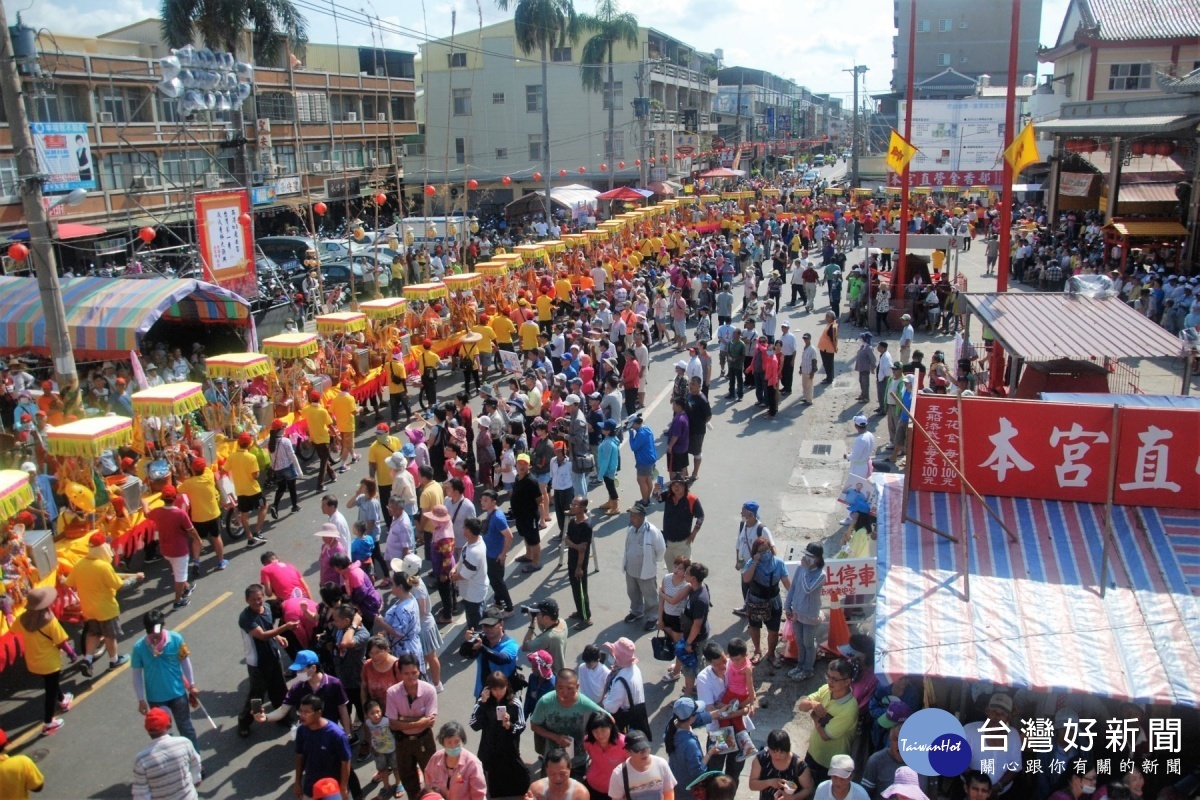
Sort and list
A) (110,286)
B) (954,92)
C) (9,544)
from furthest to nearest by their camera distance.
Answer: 1. (954,92)
2. (110,286)
3. (9,544)

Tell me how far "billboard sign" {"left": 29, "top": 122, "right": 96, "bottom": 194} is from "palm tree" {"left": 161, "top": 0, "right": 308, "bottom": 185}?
6321 mm

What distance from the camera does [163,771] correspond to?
6031 mm

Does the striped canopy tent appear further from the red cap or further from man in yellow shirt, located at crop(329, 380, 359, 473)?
the red cap

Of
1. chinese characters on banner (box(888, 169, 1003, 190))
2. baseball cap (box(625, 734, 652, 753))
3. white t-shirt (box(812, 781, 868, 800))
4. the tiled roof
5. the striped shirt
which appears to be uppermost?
the tiled roof

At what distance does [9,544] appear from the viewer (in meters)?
8.84

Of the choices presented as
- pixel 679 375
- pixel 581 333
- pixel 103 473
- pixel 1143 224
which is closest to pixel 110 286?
pixel 103 473

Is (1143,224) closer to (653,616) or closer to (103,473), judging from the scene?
(653,616)

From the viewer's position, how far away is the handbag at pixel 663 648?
7891 millimetres

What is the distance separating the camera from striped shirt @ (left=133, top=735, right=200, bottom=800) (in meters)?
6.01

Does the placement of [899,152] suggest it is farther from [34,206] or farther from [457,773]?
[457,773]

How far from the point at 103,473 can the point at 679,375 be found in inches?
323

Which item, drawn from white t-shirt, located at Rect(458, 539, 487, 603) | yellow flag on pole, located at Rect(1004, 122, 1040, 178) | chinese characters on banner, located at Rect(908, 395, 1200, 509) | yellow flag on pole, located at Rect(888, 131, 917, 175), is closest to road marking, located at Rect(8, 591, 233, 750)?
white t-shirt, located at Rect(458, 539, 487, 603)

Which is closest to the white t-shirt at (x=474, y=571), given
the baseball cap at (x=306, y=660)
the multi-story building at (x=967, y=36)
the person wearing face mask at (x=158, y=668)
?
the baseball cap at (x=306, y=660)

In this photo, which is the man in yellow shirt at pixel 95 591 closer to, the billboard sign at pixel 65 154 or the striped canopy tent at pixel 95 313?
the striped canopy tent at pixel 95 313
